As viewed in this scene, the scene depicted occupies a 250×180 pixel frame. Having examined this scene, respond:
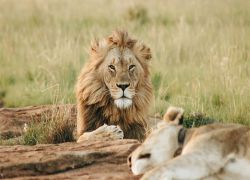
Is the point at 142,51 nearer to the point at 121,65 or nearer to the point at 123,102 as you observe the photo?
the point at 121,65

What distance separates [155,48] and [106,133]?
5.39m

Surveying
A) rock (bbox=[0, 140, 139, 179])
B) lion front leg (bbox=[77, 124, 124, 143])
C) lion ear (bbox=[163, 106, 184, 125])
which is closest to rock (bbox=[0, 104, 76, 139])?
lion front leg (bbox=[77, 124, 124, 143])

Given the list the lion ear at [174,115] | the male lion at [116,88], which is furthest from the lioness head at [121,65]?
the lion ear at [174,115]

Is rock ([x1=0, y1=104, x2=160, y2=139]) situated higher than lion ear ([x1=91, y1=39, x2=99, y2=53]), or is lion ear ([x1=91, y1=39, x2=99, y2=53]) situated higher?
lion ear ([x1=91, y1=39, x2=99, y2=53])

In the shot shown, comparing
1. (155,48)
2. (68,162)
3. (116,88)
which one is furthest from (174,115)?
(155,48)

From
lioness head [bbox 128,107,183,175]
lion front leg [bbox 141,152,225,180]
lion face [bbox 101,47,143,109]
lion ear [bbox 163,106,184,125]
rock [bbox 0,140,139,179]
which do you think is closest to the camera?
lion front leg [bbox 141,152,225,180]

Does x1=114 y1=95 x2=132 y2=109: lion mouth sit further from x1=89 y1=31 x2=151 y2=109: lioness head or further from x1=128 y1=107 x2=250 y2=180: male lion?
x1=128 y1=107 x2=250 y2=180: male lion

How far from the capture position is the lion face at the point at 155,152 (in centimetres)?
407

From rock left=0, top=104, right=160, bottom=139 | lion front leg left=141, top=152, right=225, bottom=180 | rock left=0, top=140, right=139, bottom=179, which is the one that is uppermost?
lion front leg left=141, top=152, right=225, bottom=180

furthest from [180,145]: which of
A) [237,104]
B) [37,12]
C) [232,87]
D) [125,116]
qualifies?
[37,12]

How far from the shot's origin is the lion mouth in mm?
6391

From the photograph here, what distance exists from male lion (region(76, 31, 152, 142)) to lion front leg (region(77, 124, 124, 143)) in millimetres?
330

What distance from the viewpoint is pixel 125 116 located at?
6.52 m

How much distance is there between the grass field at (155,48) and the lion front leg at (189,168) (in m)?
3.54
